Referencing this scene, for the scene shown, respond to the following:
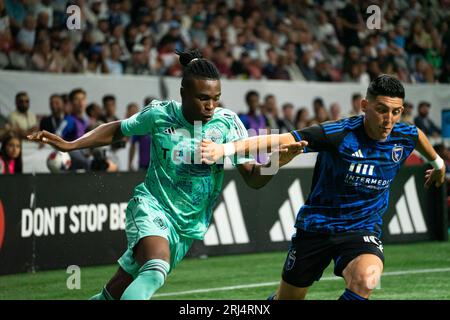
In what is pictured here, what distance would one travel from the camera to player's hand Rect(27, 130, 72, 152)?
7023mm

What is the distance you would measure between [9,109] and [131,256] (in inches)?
310

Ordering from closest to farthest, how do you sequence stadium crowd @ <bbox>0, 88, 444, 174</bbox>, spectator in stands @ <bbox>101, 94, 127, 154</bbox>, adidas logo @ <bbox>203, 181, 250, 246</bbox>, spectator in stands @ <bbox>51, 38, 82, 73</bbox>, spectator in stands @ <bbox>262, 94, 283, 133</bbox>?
stadium crowd @ <bbox>0, 88, 444, 174</bbox>
adidas logo @ <bbox>203, 181, 250, 246</bbox>
spectator in stands @ <bbox>101, 94, 127, 154</bbox>
spectator in stands @ <bbox>51, 38, 82, 73</bbox>
spectator in stands @ <bbox>262, 94, 283, 133</bbox>

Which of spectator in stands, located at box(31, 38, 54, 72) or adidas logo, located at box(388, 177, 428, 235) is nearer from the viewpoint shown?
adidas logo, located at box(388, 177, 428, 235)

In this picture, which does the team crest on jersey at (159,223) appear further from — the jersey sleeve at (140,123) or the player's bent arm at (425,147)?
the player's bent arm at (425,147)

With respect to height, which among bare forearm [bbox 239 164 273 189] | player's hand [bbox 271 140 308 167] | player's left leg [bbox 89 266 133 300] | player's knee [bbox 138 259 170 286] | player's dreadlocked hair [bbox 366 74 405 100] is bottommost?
player's left leg [bbox 89 266 133 300]

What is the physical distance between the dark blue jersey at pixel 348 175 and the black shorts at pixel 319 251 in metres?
0.06

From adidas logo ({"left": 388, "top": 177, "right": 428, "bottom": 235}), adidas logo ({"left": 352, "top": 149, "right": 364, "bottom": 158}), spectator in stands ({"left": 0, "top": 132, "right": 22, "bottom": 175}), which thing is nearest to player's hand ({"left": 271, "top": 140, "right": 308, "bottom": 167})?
adidas logo ({"left": 352, "top": 149, "right": 364, "bottom": 158})

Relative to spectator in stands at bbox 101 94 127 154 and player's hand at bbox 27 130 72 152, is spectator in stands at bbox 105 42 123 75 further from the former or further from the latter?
player's hand at bbox 27 130 72 152

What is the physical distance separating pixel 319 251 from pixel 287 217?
7355 mm

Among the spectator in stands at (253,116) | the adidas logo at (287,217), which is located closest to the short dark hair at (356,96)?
the spectator in stands at (253,116)

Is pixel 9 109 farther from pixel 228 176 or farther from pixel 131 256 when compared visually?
pixel 131 256

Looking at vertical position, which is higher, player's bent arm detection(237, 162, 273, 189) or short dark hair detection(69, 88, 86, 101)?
short dark hair detection(69, 88, 86, 101)

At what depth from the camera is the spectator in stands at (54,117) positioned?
1352 cm

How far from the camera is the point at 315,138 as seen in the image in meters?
6.71
